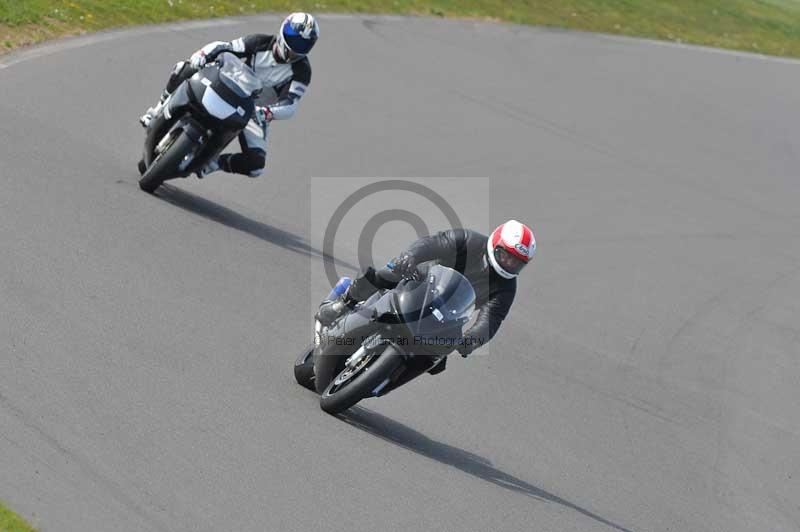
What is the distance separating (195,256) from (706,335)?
531 cm

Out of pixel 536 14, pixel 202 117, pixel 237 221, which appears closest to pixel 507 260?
pixel 202 117

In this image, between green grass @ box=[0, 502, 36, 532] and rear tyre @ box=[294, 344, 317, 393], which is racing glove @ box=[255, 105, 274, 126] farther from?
green grass @ box=[0, 502, 36, 532]

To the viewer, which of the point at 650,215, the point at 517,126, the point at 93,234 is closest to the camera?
the point at 93,234

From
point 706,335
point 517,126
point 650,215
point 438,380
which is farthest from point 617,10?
point 438,380

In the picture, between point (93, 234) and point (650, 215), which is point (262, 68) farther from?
point (650, 215)

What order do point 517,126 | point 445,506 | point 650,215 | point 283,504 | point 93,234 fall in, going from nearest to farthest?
point 283,504
point 445,506
point 93,234
point 650,215
point 517,126

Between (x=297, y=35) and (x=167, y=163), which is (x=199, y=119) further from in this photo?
(x=297, y=35)

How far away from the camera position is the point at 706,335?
1266 cm

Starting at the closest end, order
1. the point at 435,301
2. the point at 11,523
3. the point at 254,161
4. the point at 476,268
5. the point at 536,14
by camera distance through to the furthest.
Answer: the point at 11,523 < the point at 435,301 < the point at 476,268 < the point at 254,161 < the point at 536,14

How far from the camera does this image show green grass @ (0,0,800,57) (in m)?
15.3

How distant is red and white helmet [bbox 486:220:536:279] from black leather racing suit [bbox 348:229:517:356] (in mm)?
126

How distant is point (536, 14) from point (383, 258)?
42.8 ft

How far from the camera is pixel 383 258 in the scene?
12.5m

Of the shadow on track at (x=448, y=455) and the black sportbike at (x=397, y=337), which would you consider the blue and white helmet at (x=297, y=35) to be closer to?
the black sportbike at (x=397, y=337)
